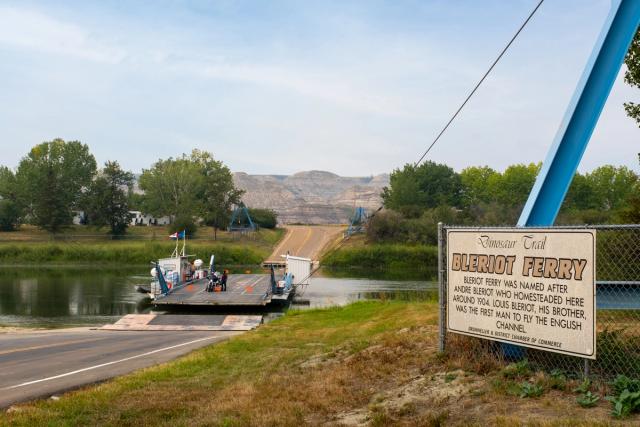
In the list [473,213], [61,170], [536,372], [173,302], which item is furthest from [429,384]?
[61,170]

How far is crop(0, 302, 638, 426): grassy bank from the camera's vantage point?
6832mm

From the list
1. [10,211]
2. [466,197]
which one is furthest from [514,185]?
[10,211]

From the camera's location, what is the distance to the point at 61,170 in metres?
108

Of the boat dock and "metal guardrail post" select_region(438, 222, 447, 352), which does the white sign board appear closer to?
→ "metal guardrail post" select_region(438, 222, 447, 352)

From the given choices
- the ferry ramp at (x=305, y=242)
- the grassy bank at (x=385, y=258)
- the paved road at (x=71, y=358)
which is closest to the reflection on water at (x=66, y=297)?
the paved road at (x=71, y=358)

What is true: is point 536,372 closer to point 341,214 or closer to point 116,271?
point 116,271

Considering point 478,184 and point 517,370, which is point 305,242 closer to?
point 478,184

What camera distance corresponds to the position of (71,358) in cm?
1559

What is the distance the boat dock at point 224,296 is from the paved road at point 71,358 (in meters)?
15.1

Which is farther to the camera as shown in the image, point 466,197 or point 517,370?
point 466,197

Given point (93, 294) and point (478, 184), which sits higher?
point (478, 184)

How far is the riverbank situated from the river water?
12348 mm

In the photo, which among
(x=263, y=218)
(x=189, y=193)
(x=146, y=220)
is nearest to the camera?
(x=189, y=193)

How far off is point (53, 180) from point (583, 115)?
9802 centimetres
